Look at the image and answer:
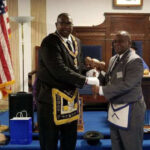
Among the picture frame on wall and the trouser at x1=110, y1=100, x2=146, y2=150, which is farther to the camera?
the picture frame on wall

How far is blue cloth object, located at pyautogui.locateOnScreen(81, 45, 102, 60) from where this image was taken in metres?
4.95

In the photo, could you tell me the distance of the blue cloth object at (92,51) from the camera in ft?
16.2

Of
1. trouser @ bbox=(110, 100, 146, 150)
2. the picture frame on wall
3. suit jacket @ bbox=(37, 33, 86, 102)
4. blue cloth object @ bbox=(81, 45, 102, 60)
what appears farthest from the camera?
the picture frame on wall

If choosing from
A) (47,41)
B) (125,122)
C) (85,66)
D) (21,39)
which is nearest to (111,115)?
(125,122)

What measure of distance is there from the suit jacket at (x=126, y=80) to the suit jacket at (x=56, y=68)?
11.2 inches

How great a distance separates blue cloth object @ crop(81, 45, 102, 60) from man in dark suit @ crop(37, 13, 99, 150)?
2826 mm

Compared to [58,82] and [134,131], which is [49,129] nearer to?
[58,82]

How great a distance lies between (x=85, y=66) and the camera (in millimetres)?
2398

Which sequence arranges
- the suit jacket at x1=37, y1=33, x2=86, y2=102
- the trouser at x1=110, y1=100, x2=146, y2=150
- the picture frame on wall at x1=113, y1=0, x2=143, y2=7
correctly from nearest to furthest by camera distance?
1. the suit jacket at x1=37, y1=33, x2=86, y2=102
2. the trouser at x1=110, y1=100, x2=146, y2=150
3. the picture frame on wall at x1=113, y1=0, x2=143, y2=7

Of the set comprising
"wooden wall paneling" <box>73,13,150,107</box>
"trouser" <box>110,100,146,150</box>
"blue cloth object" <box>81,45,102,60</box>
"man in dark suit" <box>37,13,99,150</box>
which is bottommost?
"trouser" <box>110,100,146,150</box>

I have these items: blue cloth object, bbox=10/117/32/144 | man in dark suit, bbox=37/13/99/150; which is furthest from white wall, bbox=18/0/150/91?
man in dark suit, bbox=37/13/99/150

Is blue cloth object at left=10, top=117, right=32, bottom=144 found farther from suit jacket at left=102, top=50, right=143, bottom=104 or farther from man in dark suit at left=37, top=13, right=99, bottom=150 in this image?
suit jacket at left=102, top=50, right=143, bottom=104

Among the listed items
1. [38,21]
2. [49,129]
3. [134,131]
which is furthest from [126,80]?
[38,21]

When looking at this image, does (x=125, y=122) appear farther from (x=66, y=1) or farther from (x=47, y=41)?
(x=66, y=1)
